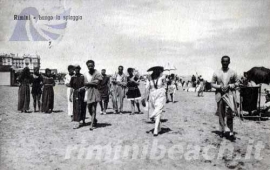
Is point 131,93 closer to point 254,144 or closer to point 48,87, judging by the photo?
point 48,87

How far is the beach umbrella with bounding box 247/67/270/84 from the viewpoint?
10180mm

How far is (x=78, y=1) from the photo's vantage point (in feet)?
29.5

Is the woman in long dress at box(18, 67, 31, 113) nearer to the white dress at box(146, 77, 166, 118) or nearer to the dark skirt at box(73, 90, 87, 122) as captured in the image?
the dark skirt at box(73, 90, 87, 122)

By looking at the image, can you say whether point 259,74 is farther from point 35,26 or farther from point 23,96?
point 23,96

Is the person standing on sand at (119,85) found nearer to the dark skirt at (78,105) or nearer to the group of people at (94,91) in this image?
the group of people at (94,91)

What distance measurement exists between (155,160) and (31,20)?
617cm

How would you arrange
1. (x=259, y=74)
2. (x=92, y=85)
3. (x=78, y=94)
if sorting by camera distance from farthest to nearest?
1. (x=259, y=74)
2. (x=78, y=94)
3. (x=92, y=85)

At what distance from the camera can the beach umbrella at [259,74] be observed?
10.2 m

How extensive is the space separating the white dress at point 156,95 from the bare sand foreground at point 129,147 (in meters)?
0.70

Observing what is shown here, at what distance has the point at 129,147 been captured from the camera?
6258 millimetres

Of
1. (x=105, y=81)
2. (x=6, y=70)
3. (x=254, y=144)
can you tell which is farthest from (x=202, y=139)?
(x=6, y=70)

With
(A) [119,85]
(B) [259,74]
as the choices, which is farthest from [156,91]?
(B) [259,74]

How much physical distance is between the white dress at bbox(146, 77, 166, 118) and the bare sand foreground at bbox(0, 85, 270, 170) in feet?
2.30

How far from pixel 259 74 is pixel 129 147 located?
20.5ft
